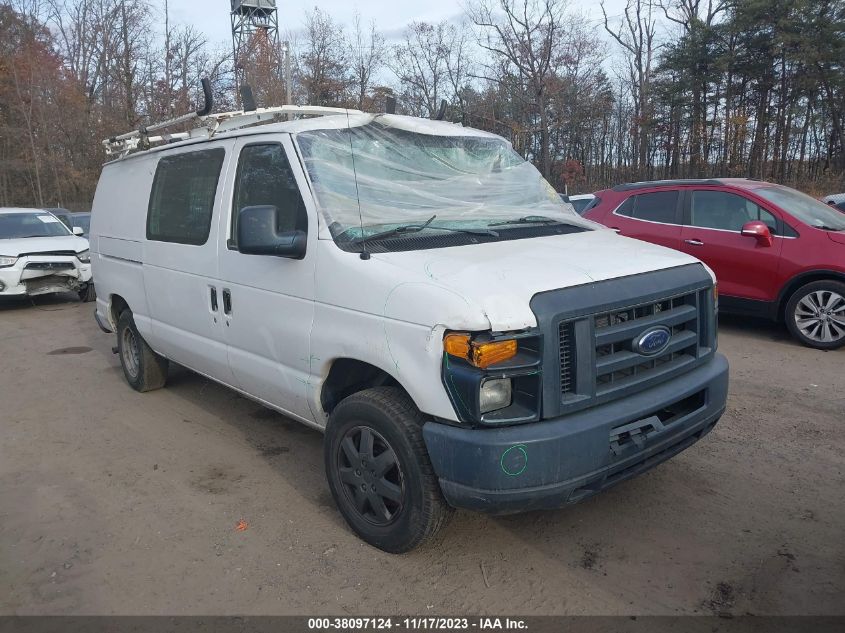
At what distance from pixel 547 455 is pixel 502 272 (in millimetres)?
836

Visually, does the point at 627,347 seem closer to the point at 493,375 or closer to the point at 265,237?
the point at 493,375

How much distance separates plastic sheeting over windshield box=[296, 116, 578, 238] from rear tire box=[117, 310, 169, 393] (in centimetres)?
307

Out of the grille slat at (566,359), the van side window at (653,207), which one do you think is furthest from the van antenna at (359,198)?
the van side window at (653,207)

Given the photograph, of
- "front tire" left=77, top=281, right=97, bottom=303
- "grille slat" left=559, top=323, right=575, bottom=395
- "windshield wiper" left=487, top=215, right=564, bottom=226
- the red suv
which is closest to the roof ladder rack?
"windshield wiper" left=487, top=215, right=564, bottom=226

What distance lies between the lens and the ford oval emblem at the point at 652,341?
3.02 metres

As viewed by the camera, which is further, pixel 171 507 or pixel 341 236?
pixel 171 507

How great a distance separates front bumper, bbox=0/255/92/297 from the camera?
34.7ft

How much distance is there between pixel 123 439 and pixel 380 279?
306 centimetres

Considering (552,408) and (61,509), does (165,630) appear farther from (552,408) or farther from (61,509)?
(552,408)

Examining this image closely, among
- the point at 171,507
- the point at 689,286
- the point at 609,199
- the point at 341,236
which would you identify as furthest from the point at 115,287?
the point at 609,199

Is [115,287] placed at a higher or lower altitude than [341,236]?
lower

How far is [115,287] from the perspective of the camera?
19.5ft

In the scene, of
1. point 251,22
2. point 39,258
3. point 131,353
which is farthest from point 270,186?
point 251,22

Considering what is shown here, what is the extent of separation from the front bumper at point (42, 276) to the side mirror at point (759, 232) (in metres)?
10.3
